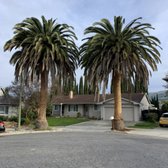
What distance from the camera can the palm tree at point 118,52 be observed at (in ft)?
91.5

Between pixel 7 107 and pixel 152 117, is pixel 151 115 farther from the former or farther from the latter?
pixel 7 107

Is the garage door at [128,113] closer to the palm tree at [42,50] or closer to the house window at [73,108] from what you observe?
the house window at [73,108]

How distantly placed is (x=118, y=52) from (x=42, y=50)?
760 centimetres

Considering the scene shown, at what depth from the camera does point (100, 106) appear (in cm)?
4884

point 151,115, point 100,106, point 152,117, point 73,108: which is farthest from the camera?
point 73,108

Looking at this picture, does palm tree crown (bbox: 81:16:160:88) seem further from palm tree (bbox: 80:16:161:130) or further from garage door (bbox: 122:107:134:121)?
garage door (bbox: 122:107:134:121)

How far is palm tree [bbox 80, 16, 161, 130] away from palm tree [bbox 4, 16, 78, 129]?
2.45 metres

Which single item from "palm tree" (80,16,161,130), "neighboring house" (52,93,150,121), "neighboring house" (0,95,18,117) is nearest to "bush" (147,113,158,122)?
"neighboring house" (52,93,150,121)

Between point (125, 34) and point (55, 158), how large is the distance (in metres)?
20.5

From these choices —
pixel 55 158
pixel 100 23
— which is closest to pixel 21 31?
pixel 100 23

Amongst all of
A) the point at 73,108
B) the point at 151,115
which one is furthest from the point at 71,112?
the point at 151,115

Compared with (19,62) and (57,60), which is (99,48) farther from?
(19,62)

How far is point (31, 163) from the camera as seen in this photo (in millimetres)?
9469

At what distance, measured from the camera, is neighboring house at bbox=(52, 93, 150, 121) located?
44469mm
